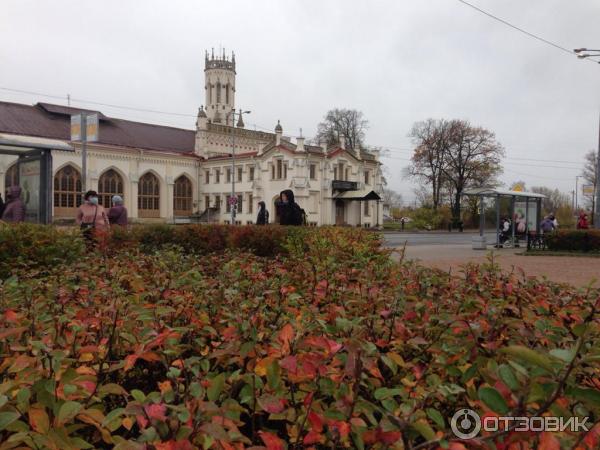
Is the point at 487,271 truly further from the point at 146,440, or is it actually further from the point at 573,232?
the point at 573,232

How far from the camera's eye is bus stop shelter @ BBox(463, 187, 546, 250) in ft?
83.1

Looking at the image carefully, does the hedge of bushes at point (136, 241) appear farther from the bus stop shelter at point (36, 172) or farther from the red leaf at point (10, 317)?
the red leaf at point (10, 317)

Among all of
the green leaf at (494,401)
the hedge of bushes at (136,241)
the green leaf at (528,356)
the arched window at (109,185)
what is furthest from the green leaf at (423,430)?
the arched window at (109,185)

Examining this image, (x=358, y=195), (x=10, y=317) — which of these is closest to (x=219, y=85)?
(x=358, y=195)

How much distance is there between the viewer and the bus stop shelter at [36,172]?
14.1m

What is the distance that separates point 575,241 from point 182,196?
47.3 meters

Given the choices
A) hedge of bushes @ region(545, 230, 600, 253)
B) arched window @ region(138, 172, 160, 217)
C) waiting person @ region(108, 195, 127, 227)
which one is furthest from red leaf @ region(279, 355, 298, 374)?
arched window @ region(138, 172, 160, 217)

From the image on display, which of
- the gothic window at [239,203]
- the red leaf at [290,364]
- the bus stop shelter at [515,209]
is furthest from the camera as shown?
the gothic window at [239,203]

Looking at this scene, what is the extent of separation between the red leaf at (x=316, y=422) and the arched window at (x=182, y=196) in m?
60.3

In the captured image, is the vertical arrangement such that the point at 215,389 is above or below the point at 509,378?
below

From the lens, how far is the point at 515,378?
139 cm

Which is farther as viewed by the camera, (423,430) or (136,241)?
(136,241)
